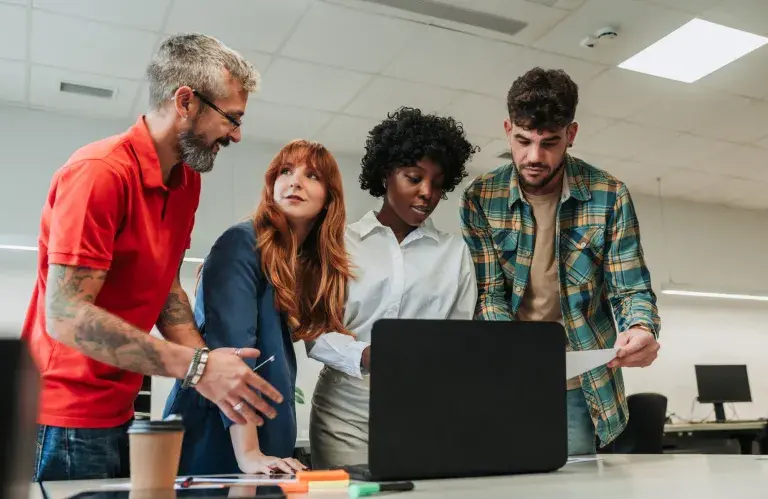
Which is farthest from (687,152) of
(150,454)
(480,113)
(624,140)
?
(150,454)

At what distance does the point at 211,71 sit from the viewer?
1625mm

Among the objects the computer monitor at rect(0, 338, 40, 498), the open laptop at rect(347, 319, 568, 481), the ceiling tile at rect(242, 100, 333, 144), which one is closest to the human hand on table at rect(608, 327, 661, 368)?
the open laptop at rect(347, 319, 568, 481)

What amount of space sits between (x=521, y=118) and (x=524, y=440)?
101 centimetres

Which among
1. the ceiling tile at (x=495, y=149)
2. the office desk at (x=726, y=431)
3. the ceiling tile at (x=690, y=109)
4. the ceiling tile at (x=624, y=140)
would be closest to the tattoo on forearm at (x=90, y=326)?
the ceiling tile at (x=690, y=109)

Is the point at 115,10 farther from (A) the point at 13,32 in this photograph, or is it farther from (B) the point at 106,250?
(B) the point at 106,250

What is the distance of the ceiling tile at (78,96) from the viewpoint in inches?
174

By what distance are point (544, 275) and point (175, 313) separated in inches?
39.2

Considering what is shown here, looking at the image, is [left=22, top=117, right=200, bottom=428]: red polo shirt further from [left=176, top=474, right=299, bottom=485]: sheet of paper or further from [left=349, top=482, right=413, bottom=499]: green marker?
[left=349, top=482, right=413, bottom=499]: green marker

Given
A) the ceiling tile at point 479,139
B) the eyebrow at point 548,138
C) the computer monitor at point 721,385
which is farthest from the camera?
the computer monitor at point 721,385

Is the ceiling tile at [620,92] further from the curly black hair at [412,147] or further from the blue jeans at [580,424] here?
the blue jeans at [580,424]

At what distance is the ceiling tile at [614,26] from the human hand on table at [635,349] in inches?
107

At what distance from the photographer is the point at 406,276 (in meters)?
1.85

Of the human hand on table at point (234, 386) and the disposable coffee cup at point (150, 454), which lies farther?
the human hand on table at point (234, 386)

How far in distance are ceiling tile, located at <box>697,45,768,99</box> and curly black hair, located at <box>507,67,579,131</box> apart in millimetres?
3062
